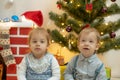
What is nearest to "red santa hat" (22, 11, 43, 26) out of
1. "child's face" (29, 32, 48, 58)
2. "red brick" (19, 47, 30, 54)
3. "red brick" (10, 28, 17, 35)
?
"red brick" (10, 28, 17, 35)

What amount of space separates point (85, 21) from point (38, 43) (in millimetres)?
1112

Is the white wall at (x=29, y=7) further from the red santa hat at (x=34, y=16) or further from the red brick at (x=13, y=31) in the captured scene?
the red brick at (x=13, y=31)

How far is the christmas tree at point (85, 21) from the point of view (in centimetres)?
264

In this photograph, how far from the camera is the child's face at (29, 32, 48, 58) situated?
1722 mm

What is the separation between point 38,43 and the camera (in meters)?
1.72

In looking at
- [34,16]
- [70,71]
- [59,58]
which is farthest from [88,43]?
[59,58]

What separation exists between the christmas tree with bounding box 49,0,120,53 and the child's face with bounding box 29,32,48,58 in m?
0.90

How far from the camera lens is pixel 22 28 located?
2.34 metres

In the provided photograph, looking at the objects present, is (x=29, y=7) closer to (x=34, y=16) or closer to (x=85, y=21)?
(x=34, y=16)

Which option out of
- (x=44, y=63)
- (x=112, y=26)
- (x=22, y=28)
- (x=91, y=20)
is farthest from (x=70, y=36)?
(x=44, y=63)

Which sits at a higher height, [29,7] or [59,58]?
[29,7]

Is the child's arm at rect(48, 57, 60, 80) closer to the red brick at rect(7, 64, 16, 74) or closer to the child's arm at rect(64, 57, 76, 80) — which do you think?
the child's arm at rect(64, 57, 76, 80)

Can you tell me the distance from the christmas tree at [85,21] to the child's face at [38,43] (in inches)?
35.3

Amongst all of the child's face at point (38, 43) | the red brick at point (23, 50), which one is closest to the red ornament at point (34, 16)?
the red brick at point (23, 50)
